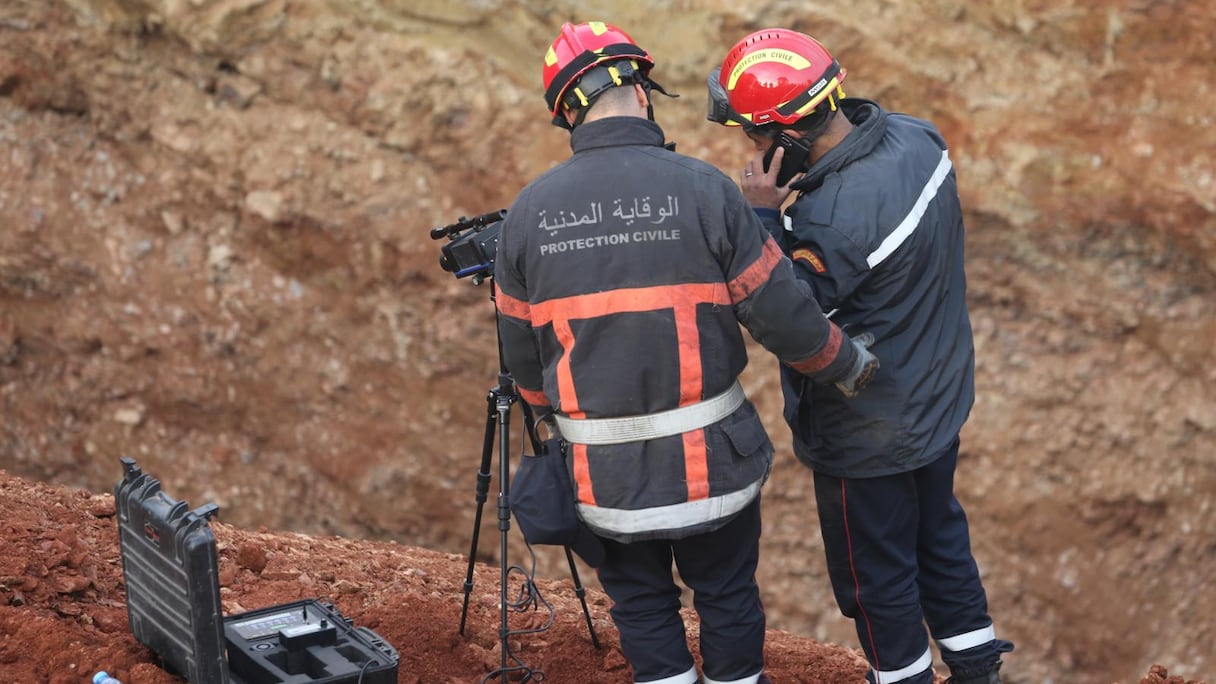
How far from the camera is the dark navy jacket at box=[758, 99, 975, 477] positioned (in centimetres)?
361

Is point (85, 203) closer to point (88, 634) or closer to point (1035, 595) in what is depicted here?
point (88, 634)

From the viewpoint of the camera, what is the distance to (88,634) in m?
3.71

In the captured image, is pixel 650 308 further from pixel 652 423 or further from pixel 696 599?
pixel 696 599

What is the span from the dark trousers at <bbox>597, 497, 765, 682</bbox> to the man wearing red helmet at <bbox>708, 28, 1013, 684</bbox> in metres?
0.41

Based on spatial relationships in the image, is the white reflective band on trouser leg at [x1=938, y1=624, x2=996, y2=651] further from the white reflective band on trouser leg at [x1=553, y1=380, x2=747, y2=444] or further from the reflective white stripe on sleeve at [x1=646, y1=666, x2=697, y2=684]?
the white reflective band on trouser leg at [x1=553, y1=380, x2=747, y2=444]

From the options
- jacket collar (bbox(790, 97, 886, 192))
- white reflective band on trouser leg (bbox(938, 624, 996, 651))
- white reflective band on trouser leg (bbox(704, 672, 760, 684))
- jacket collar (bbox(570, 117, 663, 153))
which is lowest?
white reflective band on trouser leg (bbox(938, 624, 996, 651))

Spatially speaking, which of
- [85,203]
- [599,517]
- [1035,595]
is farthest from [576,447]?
[85,203]

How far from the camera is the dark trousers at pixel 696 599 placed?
11.7ft

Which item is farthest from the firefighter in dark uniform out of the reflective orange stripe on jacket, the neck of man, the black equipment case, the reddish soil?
the reddish soil

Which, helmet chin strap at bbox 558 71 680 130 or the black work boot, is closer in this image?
helmet chin strap at bbox 558 71 680 130

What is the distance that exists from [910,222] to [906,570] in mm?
1087

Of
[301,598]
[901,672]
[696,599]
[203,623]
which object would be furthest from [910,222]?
[301,598]

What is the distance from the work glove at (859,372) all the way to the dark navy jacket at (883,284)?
0.17m

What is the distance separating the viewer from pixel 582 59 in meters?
3.35
